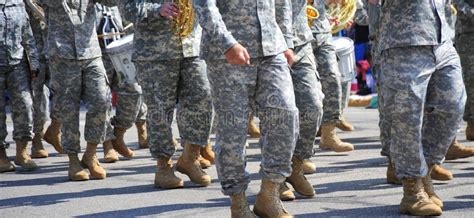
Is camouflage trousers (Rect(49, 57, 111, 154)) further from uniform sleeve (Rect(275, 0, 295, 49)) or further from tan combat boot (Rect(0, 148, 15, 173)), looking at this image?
uniform sleeve (Rect(275, 0, 295, 49))

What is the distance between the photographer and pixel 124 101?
8938mm

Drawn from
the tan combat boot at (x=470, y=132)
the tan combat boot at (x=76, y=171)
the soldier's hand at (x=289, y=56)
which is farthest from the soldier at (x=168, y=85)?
the tan combat boot at (x=470, y=132)

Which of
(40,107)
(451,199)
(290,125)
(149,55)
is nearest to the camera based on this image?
(290,125)

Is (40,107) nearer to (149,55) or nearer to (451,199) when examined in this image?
(149,55)

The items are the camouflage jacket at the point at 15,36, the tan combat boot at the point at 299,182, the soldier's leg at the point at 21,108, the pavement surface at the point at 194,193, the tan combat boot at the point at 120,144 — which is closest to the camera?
the pavement surface at the point at 194,193

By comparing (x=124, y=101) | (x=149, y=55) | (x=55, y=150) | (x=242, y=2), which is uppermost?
(x=242, y=2)

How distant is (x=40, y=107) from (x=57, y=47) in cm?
196

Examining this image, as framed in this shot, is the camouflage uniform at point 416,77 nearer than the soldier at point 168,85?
Yes

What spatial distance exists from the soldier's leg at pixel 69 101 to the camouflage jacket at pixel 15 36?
86 cm

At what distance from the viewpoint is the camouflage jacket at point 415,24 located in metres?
5.65

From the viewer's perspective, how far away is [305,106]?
20.8 feet

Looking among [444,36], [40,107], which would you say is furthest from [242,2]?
[40,107]

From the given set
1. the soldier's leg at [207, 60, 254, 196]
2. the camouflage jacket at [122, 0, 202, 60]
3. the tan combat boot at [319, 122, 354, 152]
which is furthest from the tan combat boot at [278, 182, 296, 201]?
the tan combat boot at [319, 122, 354, 152]

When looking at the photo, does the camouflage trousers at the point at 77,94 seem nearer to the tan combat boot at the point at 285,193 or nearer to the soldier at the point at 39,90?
the soldier at the point at 39,90
